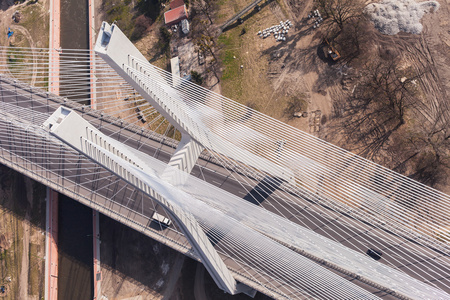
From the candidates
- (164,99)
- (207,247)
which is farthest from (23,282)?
(164,99)

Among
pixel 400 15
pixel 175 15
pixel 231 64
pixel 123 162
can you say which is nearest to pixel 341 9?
pixel 400 15

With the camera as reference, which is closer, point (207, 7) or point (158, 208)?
point (158, 208)

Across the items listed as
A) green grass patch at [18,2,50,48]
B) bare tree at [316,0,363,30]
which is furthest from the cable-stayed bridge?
bare tree at [316,0,363,30]

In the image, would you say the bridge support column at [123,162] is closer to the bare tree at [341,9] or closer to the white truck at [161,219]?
the white truck at [161,219]

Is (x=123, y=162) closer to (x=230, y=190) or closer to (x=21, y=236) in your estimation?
(x=230, y=190)

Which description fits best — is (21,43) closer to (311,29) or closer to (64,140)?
(64,140)

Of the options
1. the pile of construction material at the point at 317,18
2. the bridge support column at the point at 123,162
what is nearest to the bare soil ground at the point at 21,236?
the bridge support column at the point at 123,162
